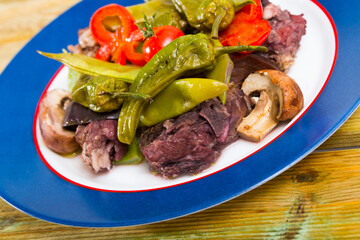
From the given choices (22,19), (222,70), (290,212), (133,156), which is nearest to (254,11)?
(222,70)

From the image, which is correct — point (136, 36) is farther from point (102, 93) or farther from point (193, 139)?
point (193, 139)

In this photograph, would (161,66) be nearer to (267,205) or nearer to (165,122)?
(165,122)

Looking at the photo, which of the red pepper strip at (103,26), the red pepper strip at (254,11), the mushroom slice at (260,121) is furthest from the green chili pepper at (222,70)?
the red pepper strip at (103,26)

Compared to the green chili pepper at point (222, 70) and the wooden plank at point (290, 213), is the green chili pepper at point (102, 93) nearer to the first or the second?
the green chili pepper at point (222, 70)

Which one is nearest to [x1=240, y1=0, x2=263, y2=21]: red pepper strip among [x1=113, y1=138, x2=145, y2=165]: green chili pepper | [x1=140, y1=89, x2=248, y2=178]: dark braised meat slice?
[x1=140, y1=89, x2=248, y2=178]: dark braised meat slice

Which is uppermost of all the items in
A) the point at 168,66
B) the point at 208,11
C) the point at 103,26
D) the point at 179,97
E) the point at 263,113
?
the point at 208,11

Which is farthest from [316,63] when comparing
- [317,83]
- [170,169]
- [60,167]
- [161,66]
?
[60,167]
